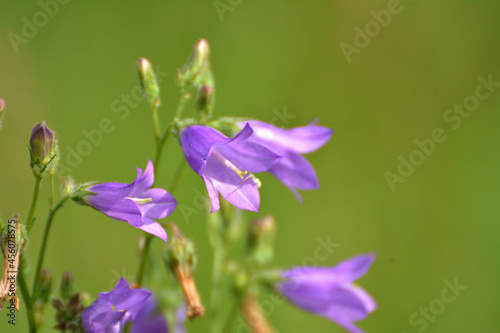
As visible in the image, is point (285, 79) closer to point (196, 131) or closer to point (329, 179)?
point (329, 179)

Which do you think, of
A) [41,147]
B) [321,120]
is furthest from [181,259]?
[321,120]

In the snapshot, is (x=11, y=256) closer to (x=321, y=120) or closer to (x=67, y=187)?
(x=67, y=187)

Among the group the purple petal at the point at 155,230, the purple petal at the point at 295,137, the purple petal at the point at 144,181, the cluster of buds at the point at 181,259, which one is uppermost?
the purple petal at the point at 295,137

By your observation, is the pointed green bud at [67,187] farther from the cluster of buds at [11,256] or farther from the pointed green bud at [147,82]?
the pointed green bud at [147,82]

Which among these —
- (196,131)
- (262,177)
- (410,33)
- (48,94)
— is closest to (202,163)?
(196,131)

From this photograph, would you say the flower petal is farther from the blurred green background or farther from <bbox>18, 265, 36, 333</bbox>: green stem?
the blurred green background

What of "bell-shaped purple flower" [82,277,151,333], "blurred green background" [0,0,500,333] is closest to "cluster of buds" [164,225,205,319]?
"bell-shaped purple flower" [82,277,151,333]

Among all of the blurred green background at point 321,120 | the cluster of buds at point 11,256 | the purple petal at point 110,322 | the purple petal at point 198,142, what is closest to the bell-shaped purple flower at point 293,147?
the purple petal at point 198,142
